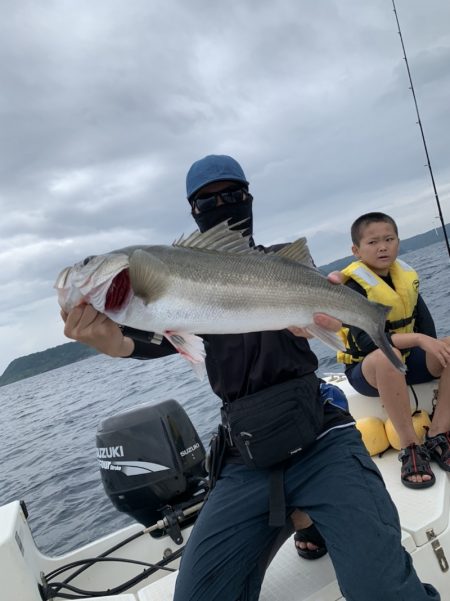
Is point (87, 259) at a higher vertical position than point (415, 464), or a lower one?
higher

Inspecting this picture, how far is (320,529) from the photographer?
112 inches

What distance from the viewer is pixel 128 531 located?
16.0ft

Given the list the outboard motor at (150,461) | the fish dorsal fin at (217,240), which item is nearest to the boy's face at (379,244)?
the fish dorsal fin at (217,240)

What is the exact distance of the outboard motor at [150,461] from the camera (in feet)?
14.9

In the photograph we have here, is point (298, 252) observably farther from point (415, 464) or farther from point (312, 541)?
point (415, 464)

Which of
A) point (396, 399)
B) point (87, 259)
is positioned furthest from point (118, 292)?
point (396, 399)

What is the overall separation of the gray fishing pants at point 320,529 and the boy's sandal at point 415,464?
119cm

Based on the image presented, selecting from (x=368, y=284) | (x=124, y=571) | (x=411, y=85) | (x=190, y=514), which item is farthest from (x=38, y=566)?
(x=411, y=85)

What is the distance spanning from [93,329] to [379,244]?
3445mm

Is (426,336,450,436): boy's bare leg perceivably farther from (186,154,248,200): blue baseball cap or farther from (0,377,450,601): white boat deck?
(186,154,248,200): blue baseball cap

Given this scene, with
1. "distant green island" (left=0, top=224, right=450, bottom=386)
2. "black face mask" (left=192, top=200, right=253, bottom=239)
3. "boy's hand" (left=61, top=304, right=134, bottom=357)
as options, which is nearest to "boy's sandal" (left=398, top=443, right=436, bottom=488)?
"black face mask" (left=192, top=200, right=253, bottom=239)

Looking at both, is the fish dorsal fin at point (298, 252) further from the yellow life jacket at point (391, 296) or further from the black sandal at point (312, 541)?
the yellow life jacket at point (391, 296)

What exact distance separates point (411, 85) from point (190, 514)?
27.4ft

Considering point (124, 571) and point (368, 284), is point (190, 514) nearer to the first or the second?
point (124, 571)
